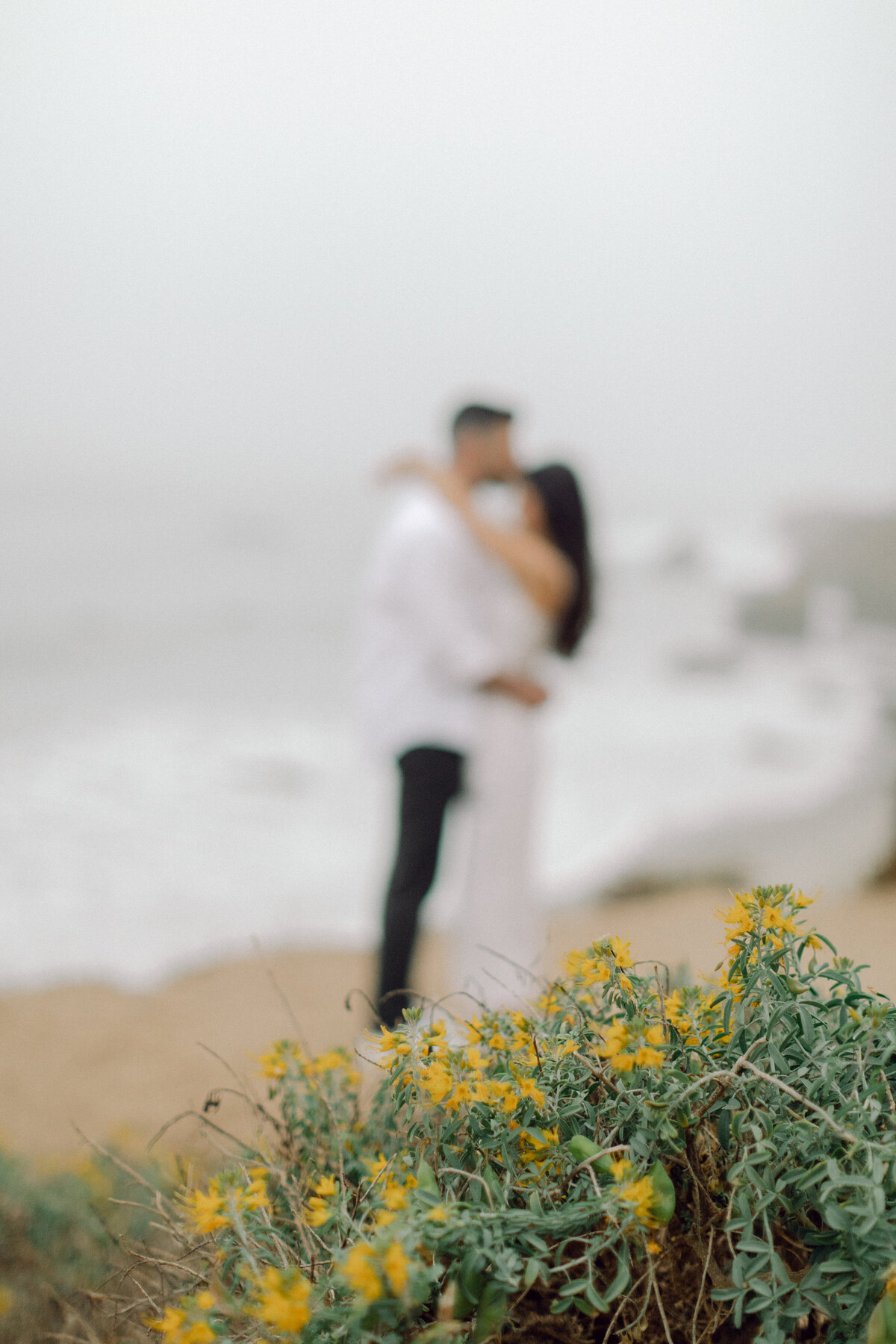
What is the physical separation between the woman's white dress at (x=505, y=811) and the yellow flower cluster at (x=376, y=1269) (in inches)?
69.2

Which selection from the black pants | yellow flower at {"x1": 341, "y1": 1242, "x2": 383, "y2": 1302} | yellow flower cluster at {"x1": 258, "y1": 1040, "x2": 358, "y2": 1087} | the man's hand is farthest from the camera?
the man's hand

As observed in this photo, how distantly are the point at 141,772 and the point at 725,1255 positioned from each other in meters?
5.82

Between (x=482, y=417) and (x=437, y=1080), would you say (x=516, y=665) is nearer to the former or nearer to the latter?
(x=482, y=417)

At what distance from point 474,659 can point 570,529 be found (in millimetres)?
505

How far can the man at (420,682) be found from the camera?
223cm

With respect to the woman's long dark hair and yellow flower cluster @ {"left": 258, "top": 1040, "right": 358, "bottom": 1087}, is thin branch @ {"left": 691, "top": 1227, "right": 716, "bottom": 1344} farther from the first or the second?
the woman's long dark hair

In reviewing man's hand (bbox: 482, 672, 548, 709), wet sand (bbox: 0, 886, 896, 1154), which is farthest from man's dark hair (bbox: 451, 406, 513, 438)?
wet sand (bbox: 0, 886, 896, 1154)

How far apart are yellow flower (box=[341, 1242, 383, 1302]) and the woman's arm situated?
6.16 ft

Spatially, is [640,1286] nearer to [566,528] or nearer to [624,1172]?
[624,1172]

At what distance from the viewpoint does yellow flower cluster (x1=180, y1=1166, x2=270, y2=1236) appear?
30.1 inches

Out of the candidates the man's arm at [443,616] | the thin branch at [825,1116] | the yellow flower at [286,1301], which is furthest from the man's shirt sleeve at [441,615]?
the yellow flower at [286,1301]

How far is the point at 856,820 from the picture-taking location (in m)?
5.30

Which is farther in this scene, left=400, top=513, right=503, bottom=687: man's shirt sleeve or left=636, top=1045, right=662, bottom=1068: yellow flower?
left=400, top=513, right=503, bottom=687: man's shirt sleeve

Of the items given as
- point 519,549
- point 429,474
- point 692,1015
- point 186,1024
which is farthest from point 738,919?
point 186,1024
